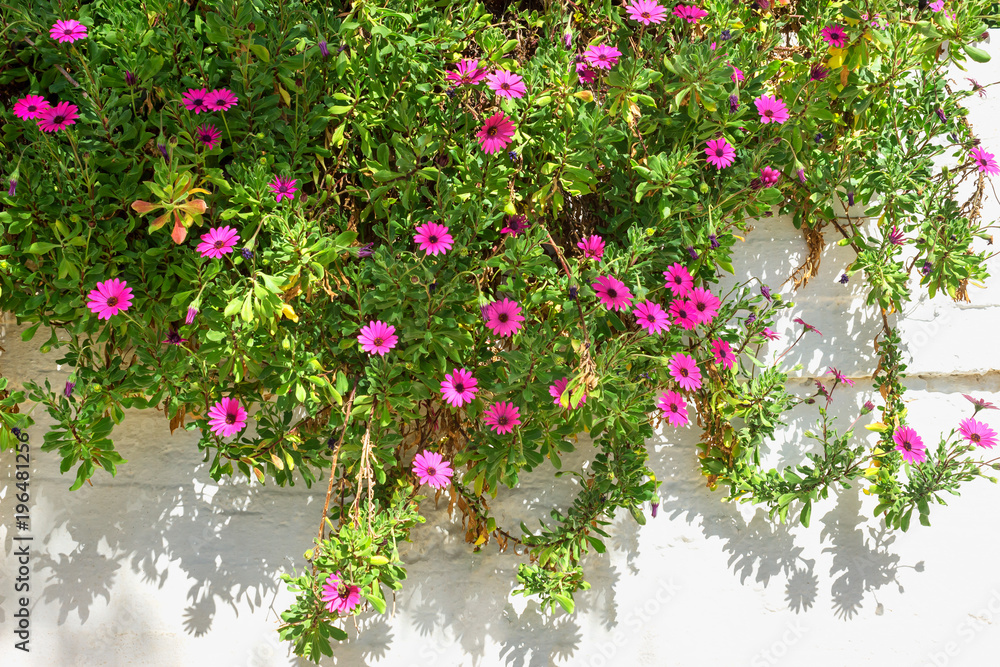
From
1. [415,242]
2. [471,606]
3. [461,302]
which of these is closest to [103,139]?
[415,242]

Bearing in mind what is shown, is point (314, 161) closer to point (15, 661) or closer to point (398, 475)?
point (398, 475)

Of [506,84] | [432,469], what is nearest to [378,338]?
[432,469]

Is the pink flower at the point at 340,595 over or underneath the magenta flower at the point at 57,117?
underneath

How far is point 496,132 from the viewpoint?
4.61ft

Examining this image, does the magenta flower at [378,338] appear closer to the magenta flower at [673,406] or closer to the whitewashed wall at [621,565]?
the whitewashed wall at [621,565]

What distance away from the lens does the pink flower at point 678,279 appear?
1518 mm

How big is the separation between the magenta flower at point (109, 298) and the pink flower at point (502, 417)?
768mm

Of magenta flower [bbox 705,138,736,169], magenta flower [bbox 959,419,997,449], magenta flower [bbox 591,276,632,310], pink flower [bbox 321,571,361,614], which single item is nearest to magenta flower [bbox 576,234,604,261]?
magenta flower [bbox 591,276,632,310]

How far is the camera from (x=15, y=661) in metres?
1.58

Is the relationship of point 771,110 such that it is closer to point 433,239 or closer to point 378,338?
point 433,239

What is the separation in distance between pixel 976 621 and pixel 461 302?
5.19 feet

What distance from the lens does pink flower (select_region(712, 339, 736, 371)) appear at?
1.56 metres

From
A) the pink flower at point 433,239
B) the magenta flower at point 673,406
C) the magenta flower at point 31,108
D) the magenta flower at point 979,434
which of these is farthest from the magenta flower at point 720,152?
the magenta flower at point 31,108

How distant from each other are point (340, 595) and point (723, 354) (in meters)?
0.98
